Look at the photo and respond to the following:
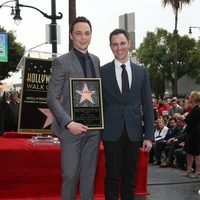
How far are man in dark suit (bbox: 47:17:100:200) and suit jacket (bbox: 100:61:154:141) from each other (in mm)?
146

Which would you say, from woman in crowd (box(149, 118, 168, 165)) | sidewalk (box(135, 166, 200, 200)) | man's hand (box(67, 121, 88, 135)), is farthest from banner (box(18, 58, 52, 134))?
woman in crowd (box(149, 118, 168, 165))

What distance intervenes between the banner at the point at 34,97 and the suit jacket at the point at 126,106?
8.18 feet

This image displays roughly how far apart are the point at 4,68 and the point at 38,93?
41.9m

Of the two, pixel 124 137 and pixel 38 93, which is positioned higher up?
pixel 38 93

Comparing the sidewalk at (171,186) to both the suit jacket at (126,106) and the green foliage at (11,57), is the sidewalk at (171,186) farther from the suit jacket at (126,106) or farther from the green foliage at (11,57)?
the green foliage at (11,57)

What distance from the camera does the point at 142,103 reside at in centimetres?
418

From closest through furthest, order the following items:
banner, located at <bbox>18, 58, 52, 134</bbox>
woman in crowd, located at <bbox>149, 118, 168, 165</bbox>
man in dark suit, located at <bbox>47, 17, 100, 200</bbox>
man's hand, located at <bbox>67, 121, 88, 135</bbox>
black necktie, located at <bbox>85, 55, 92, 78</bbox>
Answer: man's hand, located at <bbox>67, 121, 88, 135</bbox> → man in dark suit, located at <bbox>47, 17, 100, 200</bbox> → black necktie, located at <bbox>85, 55, 92, 78</bbox> → banner, located at <bbox>18, 58, 52, 134</bbox> → woman in crowd, located at <bbox>149, 118, 168, 165</bbox>

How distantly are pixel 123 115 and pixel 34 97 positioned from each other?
9.02ft

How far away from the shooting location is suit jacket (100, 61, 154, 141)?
13.2 feet

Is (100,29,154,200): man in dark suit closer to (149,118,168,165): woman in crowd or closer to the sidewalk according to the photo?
the sidewalk

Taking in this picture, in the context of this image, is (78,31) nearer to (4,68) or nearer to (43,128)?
(43,128)

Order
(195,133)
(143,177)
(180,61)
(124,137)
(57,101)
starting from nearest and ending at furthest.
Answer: (57,101), (124,137), (143,177), (195,133), (180,61)

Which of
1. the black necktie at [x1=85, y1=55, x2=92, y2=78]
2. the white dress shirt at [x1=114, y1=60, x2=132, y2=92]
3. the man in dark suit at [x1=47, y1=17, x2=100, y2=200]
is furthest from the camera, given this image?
the white dress shirt at [x1=114, y1=60, x2=132, y2=92]

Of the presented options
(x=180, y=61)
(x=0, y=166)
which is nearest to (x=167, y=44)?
(x=180, y=61)
